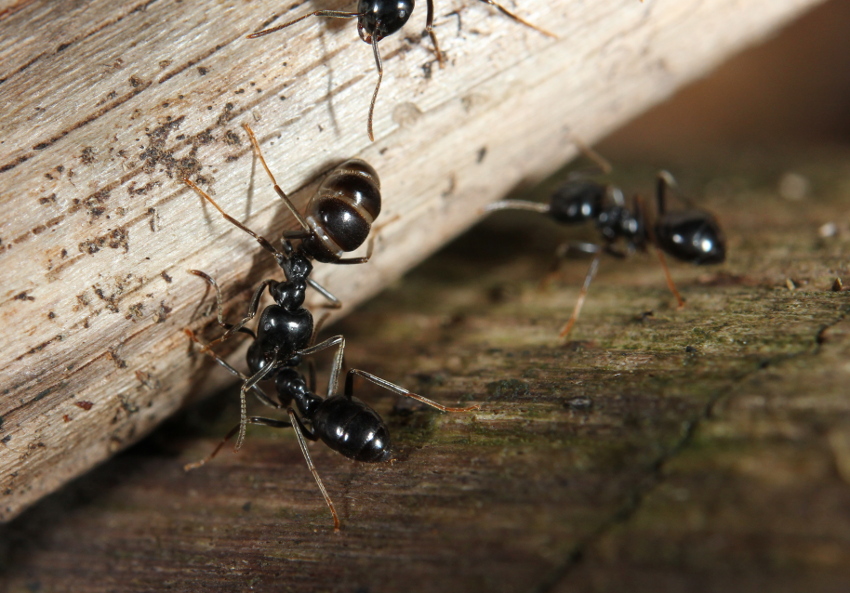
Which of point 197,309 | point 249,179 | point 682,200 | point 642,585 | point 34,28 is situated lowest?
point 682,200

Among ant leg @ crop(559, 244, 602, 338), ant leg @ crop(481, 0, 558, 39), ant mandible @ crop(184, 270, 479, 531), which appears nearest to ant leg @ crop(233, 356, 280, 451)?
ant mandible @ crop(184, 270, 479, 531)

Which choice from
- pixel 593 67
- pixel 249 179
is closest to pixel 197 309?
pixel 249 179

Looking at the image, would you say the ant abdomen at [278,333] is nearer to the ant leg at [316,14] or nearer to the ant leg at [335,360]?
the ant leg at [335,360]

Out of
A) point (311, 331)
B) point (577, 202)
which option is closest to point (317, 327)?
Answer: point (311, 331)

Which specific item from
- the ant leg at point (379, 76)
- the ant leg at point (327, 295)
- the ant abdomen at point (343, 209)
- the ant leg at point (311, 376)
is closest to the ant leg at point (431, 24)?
the ant leg at point (379, 76)

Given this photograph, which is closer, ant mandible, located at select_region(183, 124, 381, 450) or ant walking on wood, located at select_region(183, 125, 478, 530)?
ant walking on wood, located at select_region(183, 125, 478, 530)

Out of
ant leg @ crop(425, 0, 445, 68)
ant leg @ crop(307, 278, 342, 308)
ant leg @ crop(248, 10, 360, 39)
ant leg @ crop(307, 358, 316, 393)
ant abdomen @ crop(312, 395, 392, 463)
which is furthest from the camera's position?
ant leg @ crop(307, 358, 316, 393)

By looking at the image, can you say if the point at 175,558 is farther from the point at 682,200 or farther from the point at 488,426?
the point at 682,200

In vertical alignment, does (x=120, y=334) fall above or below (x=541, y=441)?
above

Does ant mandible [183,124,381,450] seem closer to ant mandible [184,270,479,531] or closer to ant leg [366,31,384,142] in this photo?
ant mandible [184,270,479,531]
